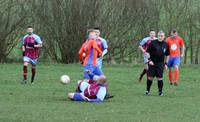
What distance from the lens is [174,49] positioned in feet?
69.9

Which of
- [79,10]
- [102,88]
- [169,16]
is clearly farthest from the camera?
[169,16]

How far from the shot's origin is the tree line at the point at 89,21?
3622 cm

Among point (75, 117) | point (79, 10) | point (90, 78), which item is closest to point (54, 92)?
point (90, 78)

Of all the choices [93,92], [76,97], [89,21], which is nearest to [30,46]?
[76,97]

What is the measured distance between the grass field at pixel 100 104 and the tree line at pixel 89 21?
46.3 ft

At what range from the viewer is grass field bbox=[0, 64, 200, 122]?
11.8 metres

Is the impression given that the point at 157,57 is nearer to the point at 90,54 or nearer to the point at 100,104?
the point at 90,54

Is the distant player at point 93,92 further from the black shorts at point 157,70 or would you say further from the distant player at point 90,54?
the black shorts at point 157,70

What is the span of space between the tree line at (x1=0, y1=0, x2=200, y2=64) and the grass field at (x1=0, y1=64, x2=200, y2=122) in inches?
556

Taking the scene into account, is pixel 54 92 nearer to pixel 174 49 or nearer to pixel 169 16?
pixel 174 49

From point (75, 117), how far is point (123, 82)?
32.6 feet

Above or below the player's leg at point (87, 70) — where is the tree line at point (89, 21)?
above

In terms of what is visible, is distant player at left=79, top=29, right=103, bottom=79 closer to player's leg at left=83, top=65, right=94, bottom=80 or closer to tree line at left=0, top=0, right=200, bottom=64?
player's leg at left=83, top=65, right=94, bottom=80

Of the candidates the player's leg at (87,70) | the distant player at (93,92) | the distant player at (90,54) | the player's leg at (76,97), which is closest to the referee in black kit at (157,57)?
the distant player at (90,54)
